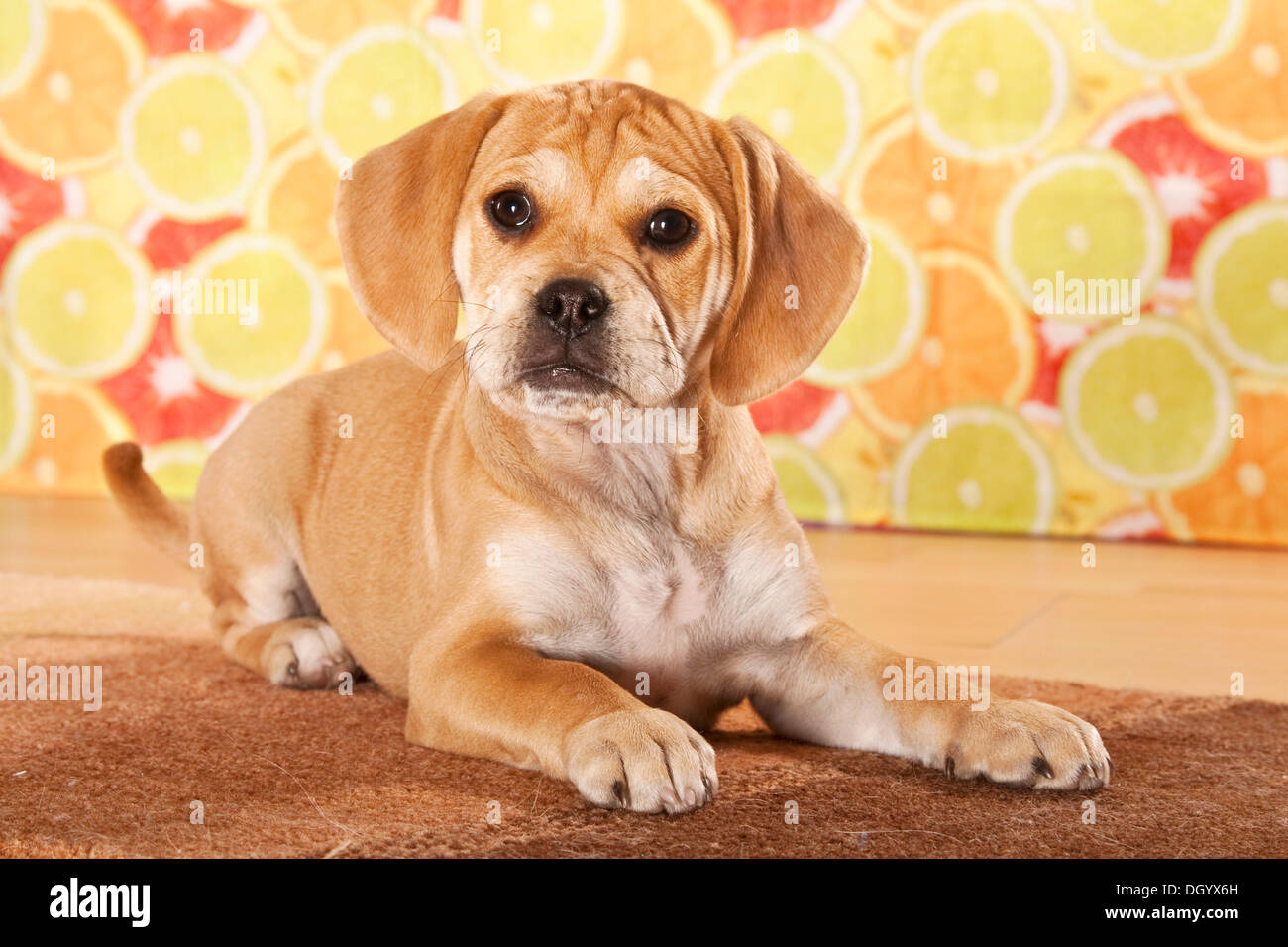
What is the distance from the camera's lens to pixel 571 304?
2.76m

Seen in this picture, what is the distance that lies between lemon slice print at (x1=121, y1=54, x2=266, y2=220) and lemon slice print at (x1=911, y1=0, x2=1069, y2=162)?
384 centimetres

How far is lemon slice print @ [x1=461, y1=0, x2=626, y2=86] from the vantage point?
7.59 metres

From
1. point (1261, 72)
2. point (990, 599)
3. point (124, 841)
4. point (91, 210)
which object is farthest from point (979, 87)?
point (124, 841)

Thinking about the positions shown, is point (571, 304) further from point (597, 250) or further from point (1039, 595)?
point (1039, 595)

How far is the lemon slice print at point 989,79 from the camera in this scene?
23.0ft

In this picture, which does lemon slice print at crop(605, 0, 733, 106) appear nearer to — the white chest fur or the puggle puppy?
the puggle puppy

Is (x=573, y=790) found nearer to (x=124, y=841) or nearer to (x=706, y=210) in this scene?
(x=124, y=841)

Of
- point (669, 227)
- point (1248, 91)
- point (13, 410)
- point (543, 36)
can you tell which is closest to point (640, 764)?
point (669, 227)

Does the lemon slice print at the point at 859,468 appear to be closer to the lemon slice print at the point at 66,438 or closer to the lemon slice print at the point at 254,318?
the lemon slice print at the point at 254,318

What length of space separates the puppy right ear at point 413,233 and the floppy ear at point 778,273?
0.61 meters

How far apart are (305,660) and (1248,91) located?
5412mm

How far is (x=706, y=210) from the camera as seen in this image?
120 inches

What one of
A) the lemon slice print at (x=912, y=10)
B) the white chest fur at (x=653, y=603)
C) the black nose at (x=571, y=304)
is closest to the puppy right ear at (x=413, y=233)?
the black nose at (x=571, y=304)

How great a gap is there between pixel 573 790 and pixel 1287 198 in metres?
5.56
